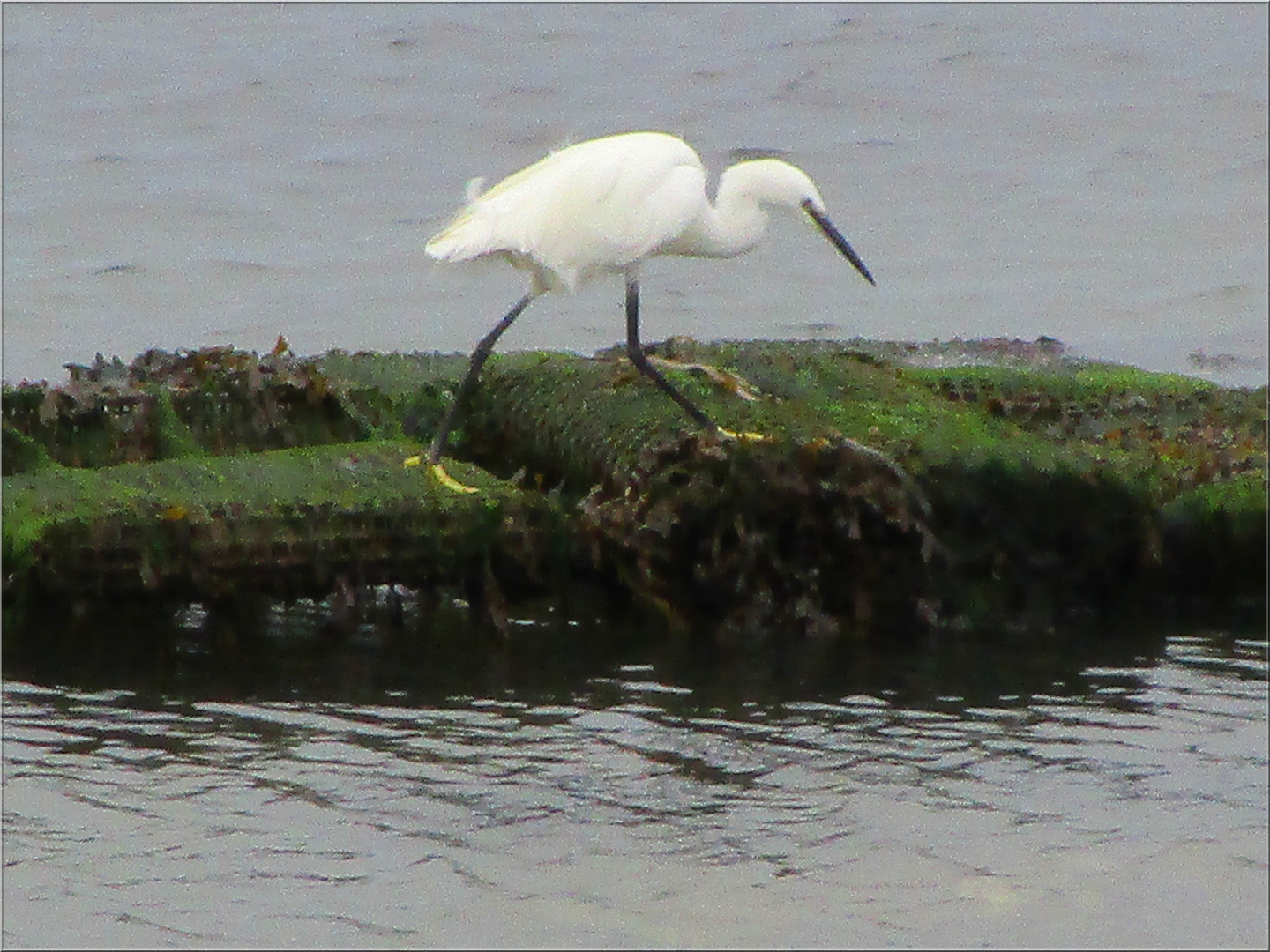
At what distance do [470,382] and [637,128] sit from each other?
11.8 meters

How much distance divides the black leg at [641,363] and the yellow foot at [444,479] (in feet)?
2.69

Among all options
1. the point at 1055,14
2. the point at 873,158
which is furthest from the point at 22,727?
the point at 1055,14

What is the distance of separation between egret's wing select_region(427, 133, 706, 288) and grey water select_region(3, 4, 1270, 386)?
455cm

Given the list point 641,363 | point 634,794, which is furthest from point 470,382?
point 634,794

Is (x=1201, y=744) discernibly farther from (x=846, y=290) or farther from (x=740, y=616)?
(x=846, y=290)

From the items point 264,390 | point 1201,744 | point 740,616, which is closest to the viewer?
point 1201,744

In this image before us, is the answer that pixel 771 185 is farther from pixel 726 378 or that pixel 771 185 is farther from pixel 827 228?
pixel 726 378

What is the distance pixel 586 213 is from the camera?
24.6 feet

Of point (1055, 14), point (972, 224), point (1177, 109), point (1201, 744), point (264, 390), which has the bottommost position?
point (1201, 744)

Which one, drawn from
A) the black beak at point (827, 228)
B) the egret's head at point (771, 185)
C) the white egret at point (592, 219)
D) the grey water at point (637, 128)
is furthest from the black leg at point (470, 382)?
the grey water at point (637, 128)

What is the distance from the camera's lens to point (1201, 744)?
214 inches

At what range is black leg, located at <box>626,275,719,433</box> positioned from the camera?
723cm

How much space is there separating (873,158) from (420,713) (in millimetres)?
12984

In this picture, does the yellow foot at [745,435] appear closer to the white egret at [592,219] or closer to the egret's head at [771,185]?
the white egret at [592,219]
